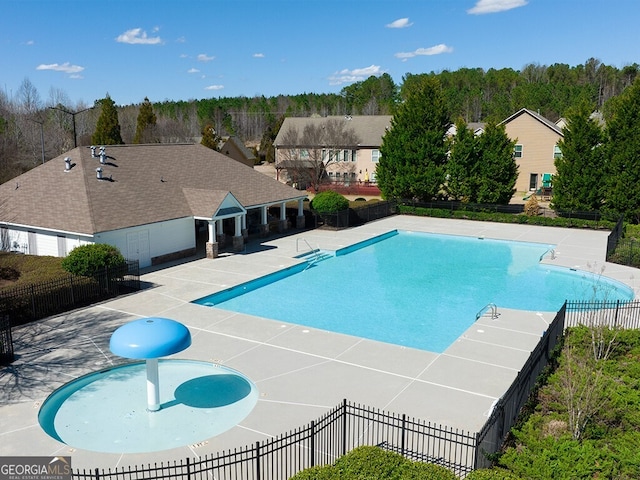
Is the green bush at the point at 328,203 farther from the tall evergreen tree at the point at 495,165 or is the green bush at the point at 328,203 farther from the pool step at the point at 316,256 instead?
the tall evergreen tree at the point at 495,165

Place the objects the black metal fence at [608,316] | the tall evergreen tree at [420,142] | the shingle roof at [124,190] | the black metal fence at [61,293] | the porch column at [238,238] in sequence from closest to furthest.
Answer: the black metal fence at [61,293] < the black metal fence at [608,316] < the shingle roof at [124,190] < the porch column at [238,238] < the tall evergreen tree at [420,142]

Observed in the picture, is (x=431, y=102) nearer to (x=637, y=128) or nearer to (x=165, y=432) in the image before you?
(x=637, y=128)

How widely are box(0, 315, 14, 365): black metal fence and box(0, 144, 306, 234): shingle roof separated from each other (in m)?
9.00

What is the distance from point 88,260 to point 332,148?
1744 inches

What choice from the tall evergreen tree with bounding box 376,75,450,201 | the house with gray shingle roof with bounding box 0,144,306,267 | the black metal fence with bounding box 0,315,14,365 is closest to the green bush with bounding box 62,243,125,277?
the house with gray shingle roof with bounding box 0,144,306,267

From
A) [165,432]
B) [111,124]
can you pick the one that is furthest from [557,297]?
[111,124]

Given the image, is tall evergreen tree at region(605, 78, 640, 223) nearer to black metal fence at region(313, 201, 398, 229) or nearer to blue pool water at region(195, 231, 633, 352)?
blue pool water at region(195, 231, 633, 352)

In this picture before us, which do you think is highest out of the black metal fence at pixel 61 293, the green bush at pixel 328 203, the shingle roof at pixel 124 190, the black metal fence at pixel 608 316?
the shingle roof at pixel 124 190

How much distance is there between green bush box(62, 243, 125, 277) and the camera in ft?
71.8

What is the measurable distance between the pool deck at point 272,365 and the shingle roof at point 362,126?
43200 mm

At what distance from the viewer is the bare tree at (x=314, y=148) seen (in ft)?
201

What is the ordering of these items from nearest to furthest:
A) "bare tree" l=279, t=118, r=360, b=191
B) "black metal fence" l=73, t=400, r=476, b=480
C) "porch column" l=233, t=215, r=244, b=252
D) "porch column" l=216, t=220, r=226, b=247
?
1. "black metal fence" l=73, t=400, r=476, b=480
2. "porch column" l=233, t=215, r=244, b=252
3. "porch column" l=216, t=220, r=226, b=247
4. "bare tree" l=279, t=118, r=360, b=191

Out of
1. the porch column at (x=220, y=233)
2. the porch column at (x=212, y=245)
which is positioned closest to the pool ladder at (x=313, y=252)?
the porch column at (x=220, y=233)

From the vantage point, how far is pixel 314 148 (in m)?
60.5
